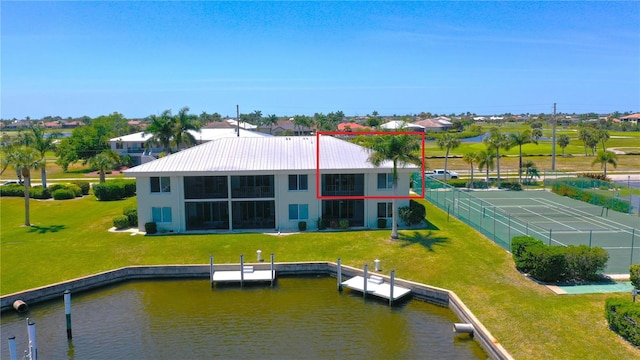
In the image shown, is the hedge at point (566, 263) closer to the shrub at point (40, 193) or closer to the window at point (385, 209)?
Answer: the window at point (385, 209)

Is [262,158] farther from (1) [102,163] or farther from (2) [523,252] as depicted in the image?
(1) [102,163]

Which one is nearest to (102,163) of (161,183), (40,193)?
(40,193)

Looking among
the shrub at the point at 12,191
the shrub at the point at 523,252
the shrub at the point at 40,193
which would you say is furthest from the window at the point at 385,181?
the shrub at the point at 12,191

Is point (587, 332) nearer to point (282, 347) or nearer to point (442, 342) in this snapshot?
point (442, 342)

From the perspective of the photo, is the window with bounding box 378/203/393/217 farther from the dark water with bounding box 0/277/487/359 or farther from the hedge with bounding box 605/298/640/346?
the hedge with bounding box 605/298/640/346

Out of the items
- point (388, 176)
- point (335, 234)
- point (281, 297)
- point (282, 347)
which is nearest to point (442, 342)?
point (282, 347)

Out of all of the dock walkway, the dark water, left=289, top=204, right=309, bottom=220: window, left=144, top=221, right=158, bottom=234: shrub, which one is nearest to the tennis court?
the dock walkway
